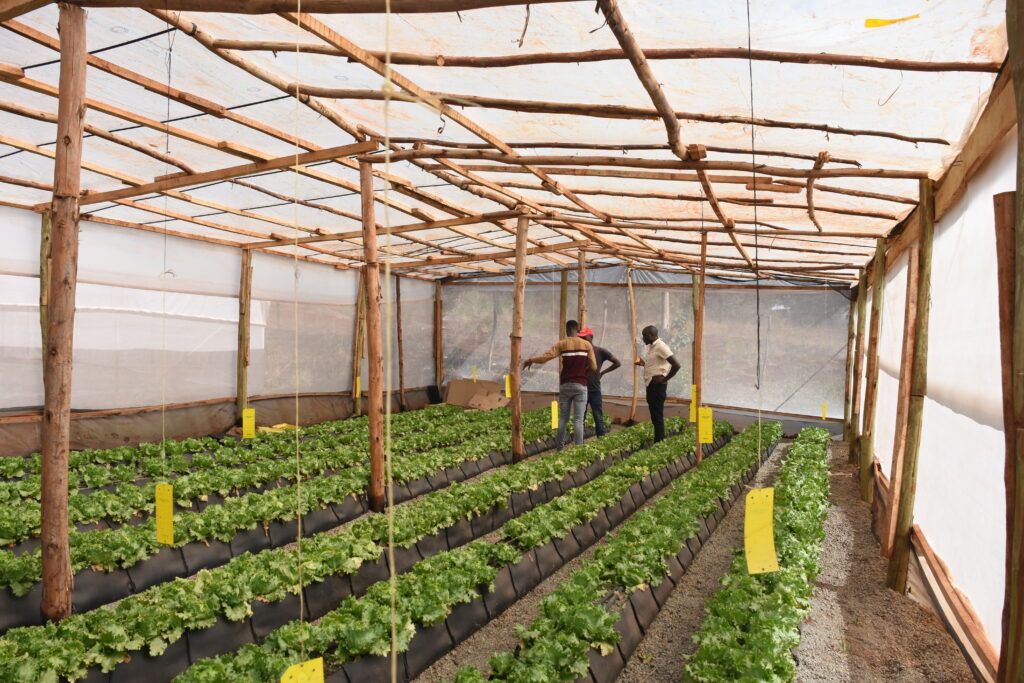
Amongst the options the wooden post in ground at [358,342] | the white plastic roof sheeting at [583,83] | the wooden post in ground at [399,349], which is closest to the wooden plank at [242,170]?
the white plastic roof sheeting at [583,83]

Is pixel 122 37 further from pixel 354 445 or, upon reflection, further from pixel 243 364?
pixel 243 364

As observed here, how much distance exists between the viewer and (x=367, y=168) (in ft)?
25.2

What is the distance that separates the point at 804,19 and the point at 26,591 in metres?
7.12

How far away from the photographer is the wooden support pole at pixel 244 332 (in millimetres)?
14352

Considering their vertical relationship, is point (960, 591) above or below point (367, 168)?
below

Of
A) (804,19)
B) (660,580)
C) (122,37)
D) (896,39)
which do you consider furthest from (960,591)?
(122,37)

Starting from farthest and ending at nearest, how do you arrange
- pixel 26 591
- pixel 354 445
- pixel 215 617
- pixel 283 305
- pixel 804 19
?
pixel 283 305, pixel 354 445, pixel 26 591, pixel 215 617, pixel 804 19

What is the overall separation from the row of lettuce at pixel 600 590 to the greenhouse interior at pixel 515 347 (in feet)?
0.11

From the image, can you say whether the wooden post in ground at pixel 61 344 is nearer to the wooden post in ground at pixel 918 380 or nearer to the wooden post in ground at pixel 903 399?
the wooden post in ground at pixel 918 380

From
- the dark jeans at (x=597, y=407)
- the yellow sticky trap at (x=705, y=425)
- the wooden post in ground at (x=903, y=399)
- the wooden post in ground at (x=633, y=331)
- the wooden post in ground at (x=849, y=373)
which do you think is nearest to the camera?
the wooden post in ground at (x=903, y=399)

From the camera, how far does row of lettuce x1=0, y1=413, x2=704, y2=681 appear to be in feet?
12.4

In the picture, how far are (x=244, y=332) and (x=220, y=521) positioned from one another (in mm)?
8667

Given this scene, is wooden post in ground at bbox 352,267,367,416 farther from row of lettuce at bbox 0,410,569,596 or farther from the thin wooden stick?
the thin wooden stick

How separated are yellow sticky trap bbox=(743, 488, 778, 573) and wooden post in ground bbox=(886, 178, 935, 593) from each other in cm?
Answer: 249
